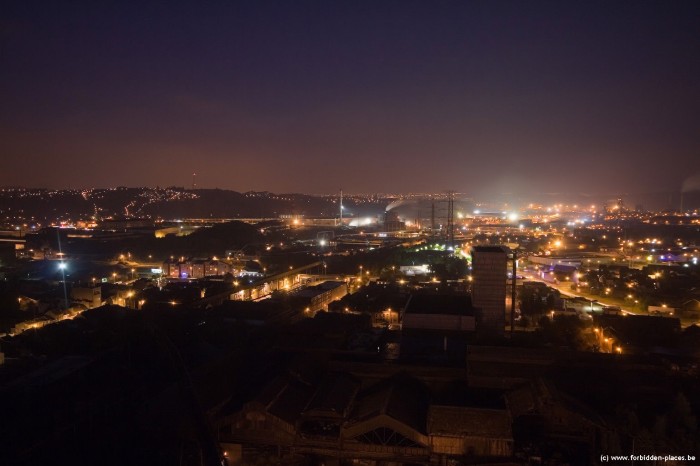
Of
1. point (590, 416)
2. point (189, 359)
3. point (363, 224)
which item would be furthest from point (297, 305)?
point (363, 224)

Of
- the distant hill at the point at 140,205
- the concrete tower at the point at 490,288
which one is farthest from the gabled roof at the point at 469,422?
the distant hill at the point at 140,205

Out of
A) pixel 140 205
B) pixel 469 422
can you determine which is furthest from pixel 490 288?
pixel 140 205

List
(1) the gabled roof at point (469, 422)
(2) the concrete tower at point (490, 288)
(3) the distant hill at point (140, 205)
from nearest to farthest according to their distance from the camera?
(1) the gabled roof at point (469, 422) < (2) the concrete tower at point (490, 288) < (3) the distant hill at point (140, 205)

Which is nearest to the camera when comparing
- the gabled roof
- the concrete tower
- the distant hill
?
the gabled roof

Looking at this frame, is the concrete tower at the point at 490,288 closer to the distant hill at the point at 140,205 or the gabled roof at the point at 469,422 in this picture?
the gabled roof at the point at 469,422

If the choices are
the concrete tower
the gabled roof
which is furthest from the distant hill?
the gabled roof

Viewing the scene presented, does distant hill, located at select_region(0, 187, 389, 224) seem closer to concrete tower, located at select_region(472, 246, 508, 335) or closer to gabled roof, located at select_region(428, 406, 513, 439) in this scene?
concrete tower, located at select_region(472, 246, 508, 335)

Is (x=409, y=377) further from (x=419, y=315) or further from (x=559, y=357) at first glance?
(x=419, y=315)

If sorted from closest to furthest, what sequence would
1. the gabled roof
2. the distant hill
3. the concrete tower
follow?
1. the gabled roof
2. the concrete tower
3. the distant hill

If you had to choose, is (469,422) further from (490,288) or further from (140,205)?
(140,205)

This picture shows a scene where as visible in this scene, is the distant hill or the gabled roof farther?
the distant hill

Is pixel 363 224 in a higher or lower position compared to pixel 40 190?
lower
